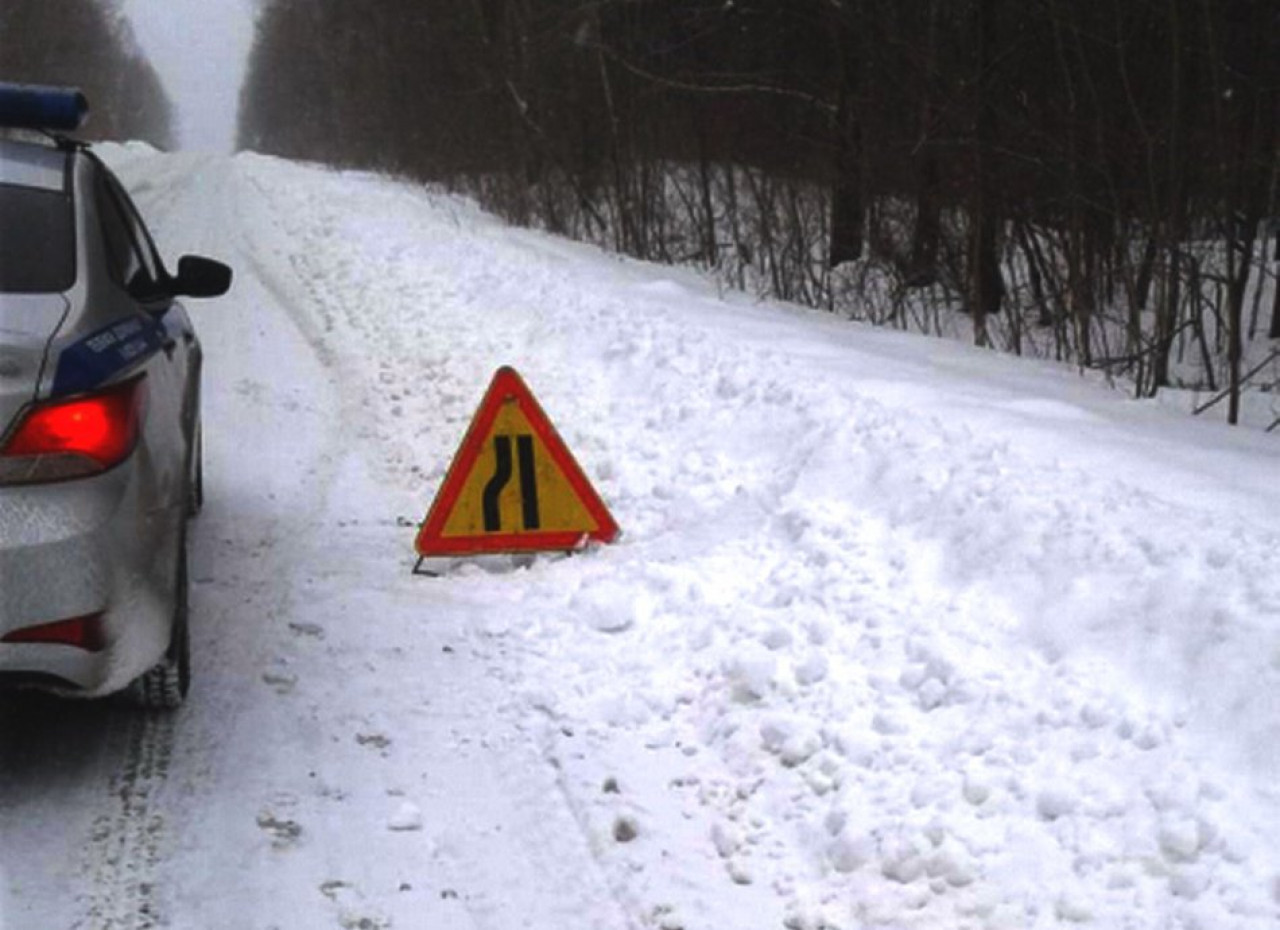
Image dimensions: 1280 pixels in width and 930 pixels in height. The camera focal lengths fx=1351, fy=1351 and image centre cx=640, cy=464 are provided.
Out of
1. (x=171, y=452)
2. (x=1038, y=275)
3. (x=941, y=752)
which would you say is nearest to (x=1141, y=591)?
(x=941, y=752)

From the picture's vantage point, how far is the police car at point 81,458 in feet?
11.7

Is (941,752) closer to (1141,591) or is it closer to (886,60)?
(1141,591)

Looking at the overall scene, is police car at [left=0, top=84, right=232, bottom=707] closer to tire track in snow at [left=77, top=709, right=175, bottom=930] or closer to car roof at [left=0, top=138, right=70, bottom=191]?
car roof at [left=0, top=138, right=70, bottom=191]

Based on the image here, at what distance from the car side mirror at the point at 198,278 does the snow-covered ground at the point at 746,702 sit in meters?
1.29

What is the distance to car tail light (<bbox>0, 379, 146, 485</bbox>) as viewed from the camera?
356 centimetres

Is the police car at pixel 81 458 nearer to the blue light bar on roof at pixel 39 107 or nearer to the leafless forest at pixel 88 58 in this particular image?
the blue light bar on roof at pixel 39 107

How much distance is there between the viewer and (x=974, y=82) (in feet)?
38.2

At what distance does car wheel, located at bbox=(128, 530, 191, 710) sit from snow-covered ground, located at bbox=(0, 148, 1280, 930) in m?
0.11

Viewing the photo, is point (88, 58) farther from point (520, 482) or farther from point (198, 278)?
point (198, 278)

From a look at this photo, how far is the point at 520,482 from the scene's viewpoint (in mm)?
6141

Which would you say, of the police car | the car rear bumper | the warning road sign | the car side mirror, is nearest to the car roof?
the police car

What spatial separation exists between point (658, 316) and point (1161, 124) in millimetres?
3788

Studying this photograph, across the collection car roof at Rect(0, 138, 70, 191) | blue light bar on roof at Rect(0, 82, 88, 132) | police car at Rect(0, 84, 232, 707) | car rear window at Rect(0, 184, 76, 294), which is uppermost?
blue light bar on roof at Rect(0, 82, 88, 132)

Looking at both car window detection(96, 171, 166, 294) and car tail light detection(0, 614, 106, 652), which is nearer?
car tail light detection(0, 614, 106, 652)
